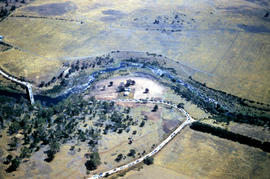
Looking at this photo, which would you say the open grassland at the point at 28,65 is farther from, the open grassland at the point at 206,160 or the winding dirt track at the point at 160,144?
the open grassland at the point at 206,160

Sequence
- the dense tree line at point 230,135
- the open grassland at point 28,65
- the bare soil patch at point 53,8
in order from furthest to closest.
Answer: the bare soil patch at point 53,8, the open grassland at point 28,65, the dense tree line at point 230,135

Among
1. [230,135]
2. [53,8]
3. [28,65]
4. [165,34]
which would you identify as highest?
[53,8]

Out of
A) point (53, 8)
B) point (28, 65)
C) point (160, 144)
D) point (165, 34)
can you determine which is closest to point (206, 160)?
point (160, 144)

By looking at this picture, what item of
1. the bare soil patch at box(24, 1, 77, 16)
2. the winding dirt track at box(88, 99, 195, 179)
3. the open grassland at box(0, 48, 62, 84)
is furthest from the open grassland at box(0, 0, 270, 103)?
the winding dirt track at box(88, 99, 195, 179)

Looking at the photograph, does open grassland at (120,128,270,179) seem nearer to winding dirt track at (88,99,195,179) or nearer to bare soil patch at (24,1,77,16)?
winding dirt track at (88,99,195,179)

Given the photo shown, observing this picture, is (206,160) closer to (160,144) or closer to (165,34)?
(160,144)

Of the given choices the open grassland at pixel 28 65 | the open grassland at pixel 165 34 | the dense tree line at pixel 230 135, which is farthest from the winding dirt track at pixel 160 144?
the open grassland at pixel 28 65
